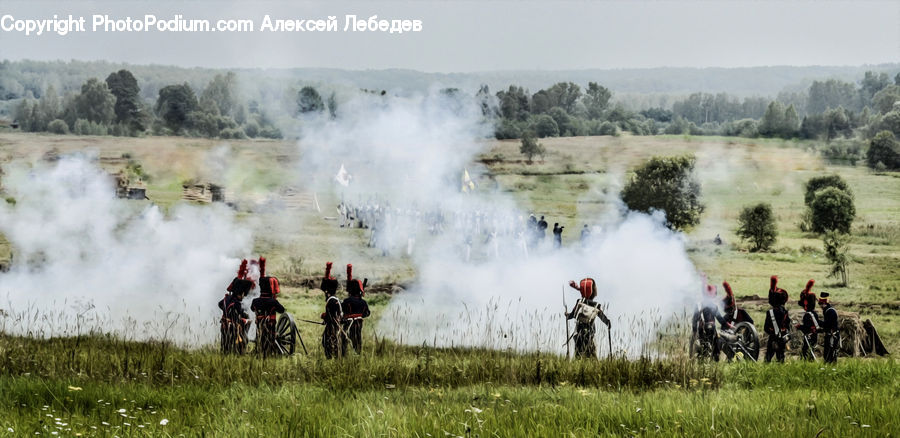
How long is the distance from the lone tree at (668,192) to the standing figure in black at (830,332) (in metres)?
31.3

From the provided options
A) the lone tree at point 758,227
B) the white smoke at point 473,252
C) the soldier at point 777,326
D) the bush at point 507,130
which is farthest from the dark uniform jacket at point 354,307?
the bush at point 507,130

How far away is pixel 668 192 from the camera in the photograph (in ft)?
179

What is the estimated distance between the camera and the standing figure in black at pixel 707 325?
19.7m

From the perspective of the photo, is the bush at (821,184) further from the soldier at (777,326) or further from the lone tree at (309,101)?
the soldier at (777,326)

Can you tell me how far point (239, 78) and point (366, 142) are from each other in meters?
27.4

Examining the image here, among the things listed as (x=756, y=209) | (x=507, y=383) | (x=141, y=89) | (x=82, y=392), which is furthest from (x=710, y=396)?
(x=141, y=89)

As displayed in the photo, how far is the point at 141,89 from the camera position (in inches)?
3142

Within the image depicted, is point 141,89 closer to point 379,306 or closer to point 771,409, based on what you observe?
point 379,306

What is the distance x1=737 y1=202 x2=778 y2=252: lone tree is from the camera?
52.7 metres


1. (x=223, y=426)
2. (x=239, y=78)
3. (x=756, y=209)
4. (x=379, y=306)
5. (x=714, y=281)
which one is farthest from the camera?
(x=239, y=78)

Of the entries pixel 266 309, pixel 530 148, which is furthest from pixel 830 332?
pixel 530 148

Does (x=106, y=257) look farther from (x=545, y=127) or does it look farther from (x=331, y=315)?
(x=545, y=127)

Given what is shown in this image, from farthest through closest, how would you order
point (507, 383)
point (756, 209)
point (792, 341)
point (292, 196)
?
point (292, 196)
point (756, 209)
point (792, 341)
point (507, 383)

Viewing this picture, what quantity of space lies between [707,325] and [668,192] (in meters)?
35.3
